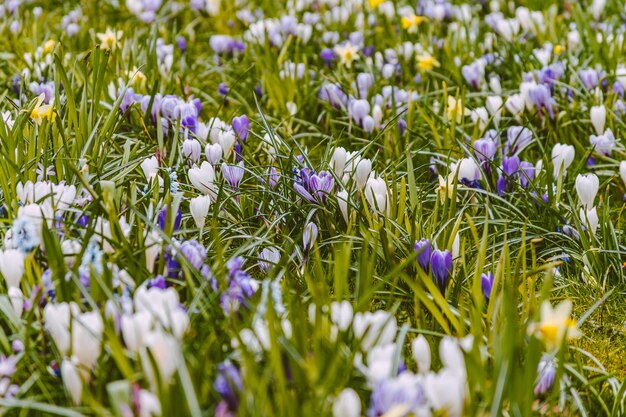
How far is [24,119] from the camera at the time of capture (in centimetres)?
252

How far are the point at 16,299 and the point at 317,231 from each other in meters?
0.89

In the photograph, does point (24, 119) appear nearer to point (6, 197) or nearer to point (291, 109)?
point (6, 197)

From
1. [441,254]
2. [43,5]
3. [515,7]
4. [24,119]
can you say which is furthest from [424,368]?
[43,5]

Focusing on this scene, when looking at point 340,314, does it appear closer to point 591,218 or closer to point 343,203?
point 343,203

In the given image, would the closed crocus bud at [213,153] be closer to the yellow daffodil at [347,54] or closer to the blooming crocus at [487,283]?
the blooming crocus at [487,283]

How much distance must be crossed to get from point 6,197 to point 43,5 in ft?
12.8

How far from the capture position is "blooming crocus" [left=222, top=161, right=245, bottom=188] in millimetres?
2594

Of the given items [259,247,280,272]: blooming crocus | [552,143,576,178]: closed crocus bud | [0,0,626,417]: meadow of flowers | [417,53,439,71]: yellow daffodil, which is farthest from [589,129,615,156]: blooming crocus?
[259,247,280,272]: blooming crocus

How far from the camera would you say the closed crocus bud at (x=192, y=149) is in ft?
8.86

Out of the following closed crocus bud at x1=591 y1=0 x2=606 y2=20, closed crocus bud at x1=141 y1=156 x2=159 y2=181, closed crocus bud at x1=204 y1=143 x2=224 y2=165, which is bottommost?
closed crocus bud at x1=591 y1=0 x2=606 y2=20

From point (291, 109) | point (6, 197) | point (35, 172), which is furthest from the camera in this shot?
point (291, 109)

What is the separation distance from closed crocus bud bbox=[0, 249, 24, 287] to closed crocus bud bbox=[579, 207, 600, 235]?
162 cm

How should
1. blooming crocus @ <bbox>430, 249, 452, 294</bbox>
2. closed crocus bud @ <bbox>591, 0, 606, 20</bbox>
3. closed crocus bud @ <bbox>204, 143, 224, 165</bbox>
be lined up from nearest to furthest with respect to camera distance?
blooming crocus @ <bbox>430, 249, 452, 294</bbox> < closed crocus bud @ <bbox>204, 143, 224, 165</bbox> < closed crocus bud @ <bbox>591, 0, 606, 20</bbox>

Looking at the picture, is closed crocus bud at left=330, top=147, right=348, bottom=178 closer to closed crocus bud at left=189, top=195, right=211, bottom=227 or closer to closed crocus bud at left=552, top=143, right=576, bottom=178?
closed crocus bud at left=189, top=195, right=211, bottom=227
